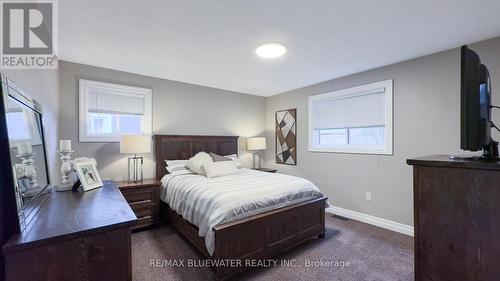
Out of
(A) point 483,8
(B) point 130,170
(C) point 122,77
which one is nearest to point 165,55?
(C) point 122,77

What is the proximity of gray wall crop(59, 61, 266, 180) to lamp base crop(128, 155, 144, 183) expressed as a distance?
0.08 m

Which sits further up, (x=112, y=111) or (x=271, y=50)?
(x=271, y=50)

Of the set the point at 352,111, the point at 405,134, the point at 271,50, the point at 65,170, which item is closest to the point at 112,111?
the point at 65,170

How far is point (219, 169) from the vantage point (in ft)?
10.9

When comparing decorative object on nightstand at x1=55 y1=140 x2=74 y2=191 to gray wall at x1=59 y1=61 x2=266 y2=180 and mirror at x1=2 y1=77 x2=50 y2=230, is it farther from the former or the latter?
gray wall at x1=59 y1=61 x2=266 y2=180

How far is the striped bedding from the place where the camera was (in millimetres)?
2035

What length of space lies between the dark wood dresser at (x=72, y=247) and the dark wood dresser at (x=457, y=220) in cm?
154

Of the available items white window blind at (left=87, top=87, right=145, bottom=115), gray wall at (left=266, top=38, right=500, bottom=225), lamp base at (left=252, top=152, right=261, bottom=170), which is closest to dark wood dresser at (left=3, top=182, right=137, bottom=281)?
white window blind at (left=87, top=87, right=145, bottom=115)

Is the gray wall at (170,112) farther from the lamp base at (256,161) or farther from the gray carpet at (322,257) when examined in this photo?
the gray carpet at (322,257)

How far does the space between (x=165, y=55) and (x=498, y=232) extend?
10.5ft

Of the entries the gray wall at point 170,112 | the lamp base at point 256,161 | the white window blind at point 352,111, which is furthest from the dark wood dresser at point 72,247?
the lamp base at point 256,161

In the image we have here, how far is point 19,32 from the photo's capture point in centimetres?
171

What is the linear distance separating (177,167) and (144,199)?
0.67 metres

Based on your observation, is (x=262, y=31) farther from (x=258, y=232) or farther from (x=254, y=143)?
(x=254, y=143)
